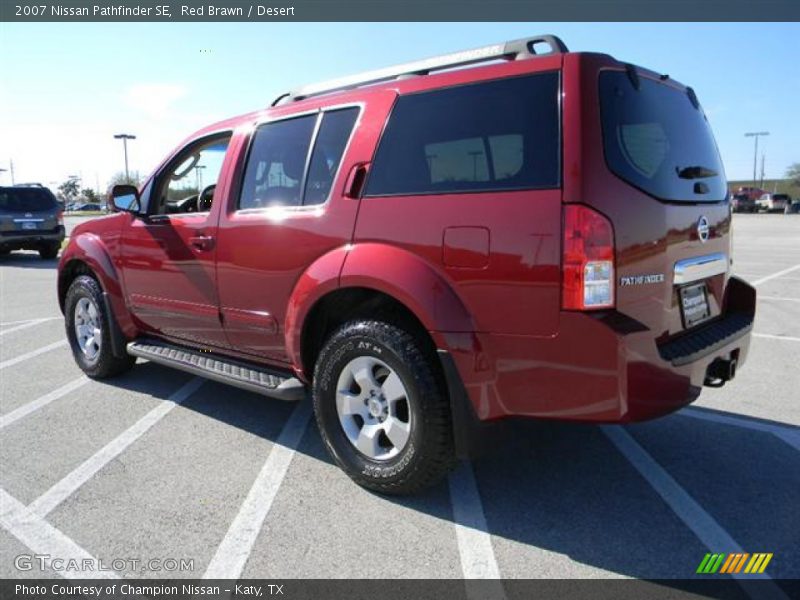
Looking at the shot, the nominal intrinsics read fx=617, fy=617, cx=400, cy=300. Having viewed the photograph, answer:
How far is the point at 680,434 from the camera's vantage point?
3.81 metres

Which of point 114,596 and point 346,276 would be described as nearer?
point 114,596

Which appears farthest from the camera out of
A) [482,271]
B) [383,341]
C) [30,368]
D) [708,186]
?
[30,368]

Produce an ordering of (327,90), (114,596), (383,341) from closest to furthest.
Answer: (114,596)
(383,341)
(327,90)

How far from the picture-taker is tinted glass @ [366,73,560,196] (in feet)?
8.46

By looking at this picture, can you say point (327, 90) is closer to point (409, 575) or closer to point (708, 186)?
point (708, 186)

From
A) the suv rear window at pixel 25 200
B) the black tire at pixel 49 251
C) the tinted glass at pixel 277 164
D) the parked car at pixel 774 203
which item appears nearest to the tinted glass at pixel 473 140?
the tinted glass at pixel 277 164

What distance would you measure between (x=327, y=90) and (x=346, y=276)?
1.38m

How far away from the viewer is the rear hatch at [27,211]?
579 inches

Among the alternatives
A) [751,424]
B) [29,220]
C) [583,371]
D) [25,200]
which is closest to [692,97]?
[583,371]

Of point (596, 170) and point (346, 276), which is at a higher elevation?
point (596, 170)

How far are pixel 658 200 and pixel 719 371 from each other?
953mm

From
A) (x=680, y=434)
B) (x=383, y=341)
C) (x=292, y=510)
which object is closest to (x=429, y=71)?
(x=383, y=341)

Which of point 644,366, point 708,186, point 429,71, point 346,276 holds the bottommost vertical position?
point 644,366

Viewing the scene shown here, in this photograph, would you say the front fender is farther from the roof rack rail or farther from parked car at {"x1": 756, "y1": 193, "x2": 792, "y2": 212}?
parked car at {"x1": 756, "y1": 193, "x2": 792, "y2": 212}
